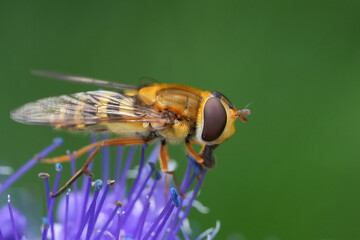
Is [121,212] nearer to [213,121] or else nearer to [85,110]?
[85,110]

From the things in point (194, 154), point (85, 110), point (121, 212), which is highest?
point (85, 110)

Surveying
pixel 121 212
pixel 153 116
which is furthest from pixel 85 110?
pixel 121 212

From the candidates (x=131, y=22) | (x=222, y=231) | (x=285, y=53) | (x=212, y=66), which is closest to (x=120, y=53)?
(x=131, y=22)

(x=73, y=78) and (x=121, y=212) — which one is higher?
(x=73, y=78)

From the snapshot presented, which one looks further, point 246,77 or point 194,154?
point 246,77

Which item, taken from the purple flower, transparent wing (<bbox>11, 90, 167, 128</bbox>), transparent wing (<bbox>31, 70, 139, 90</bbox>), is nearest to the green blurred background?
the purple flower

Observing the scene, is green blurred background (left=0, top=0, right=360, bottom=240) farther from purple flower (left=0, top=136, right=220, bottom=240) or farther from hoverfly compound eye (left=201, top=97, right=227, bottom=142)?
hoverfly compound eye (left=201, top=97, right=227, bottom=142)

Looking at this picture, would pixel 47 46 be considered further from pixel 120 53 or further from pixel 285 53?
pixel 285 53
